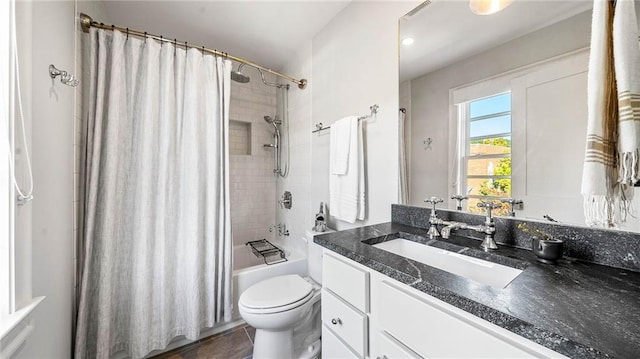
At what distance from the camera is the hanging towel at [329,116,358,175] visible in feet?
5.15

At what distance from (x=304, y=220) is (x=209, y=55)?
1.56 meters

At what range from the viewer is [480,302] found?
1.66 feet

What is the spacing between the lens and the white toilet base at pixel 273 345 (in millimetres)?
1335

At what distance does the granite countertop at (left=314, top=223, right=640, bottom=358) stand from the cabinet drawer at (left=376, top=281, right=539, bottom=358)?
36mm

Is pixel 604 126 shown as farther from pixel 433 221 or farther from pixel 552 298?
pixel 433 221

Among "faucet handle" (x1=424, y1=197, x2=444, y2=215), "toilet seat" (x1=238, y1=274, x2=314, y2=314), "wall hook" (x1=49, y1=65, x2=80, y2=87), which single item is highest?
"wall hook" (x1=49, y1=65, x2=80, y2=87)

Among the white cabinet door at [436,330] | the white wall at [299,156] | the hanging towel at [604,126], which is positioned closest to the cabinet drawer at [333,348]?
the white cabinet door at [436,330]

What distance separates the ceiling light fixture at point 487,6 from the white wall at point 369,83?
31 centimetres

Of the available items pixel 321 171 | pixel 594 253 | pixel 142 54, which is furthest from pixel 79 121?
pixel 594 253

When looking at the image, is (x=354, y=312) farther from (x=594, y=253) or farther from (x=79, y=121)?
(x=79, y=121)

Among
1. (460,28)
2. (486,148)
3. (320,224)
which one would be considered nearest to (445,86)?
(460,28)

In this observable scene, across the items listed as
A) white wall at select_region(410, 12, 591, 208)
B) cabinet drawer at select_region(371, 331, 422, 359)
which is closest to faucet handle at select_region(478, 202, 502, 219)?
white wall at select_region(410, 12, 591, 208)

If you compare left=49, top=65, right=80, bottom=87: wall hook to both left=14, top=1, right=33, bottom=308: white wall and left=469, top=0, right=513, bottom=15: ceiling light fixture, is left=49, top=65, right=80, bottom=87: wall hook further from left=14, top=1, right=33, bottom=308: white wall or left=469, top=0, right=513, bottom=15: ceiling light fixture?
left=469, top=0, right=513, bottom=15: ceiling light fixture

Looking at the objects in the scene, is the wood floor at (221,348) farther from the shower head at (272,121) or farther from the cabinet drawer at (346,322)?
the shower head at (272,121)
